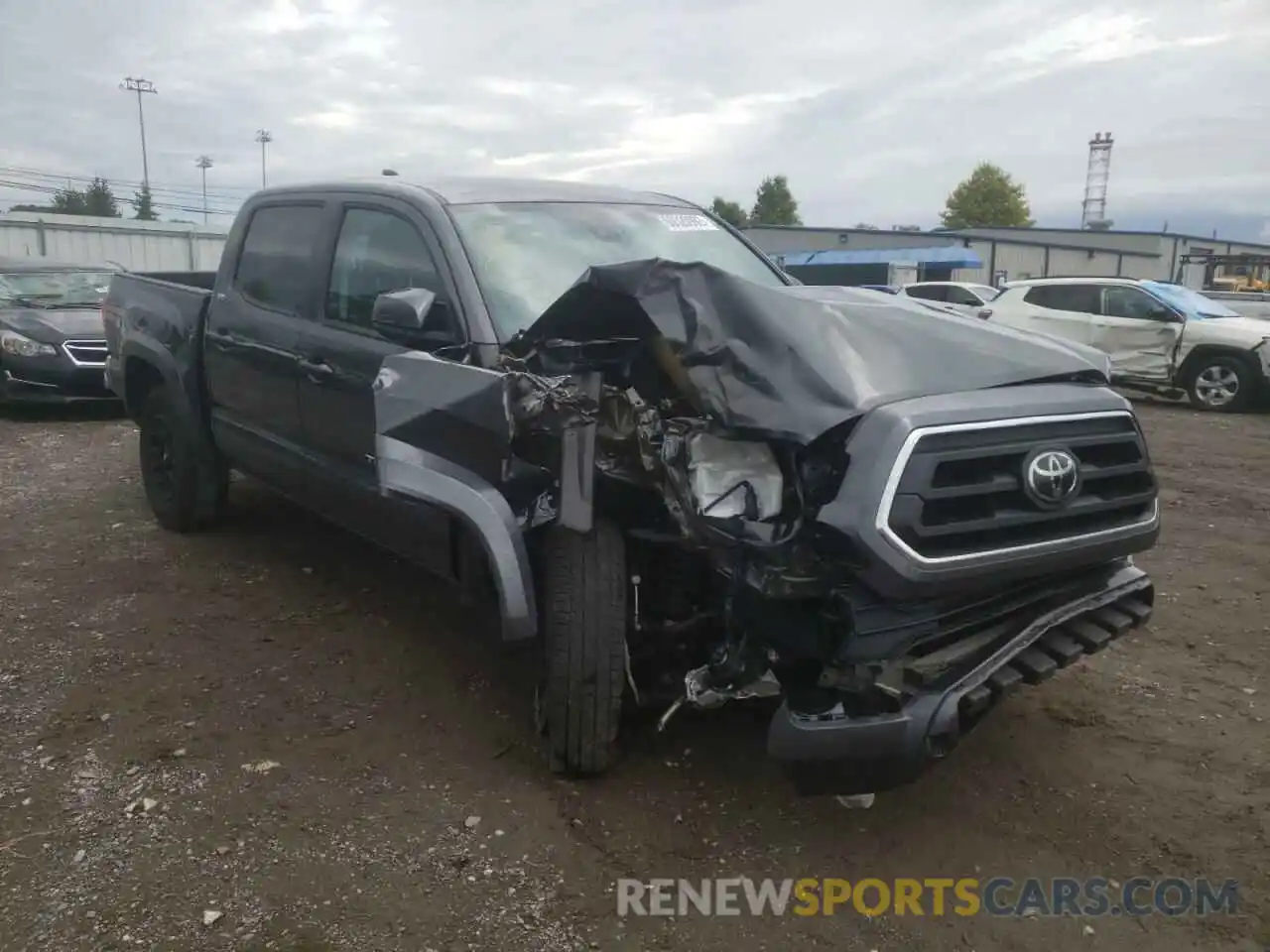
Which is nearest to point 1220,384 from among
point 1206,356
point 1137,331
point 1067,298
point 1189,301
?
point 1206,356

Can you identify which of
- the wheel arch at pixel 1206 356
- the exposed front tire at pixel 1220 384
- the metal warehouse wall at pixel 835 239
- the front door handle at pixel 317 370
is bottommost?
the exposed front tire at pixel 1220 384

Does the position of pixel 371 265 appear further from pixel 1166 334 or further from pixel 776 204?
pixel 776 204

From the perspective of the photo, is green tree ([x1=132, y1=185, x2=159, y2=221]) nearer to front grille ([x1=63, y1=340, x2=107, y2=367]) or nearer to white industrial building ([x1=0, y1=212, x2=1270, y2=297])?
white industrial building ([x1=0, y1=212, x2=1270, y2=297])

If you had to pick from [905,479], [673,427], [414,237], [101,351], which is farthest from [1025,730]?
[101,351]

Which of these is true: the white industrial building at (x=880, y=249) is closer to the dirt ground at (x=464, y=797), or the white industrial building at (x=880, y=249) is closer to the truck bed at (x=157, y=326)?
the truck bed at (x=157, y=326)

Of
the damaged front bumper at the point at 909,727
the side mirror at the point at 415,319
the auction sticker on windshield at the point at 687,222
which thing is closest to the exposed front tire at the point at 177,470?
the side mirror at the point at 415,319

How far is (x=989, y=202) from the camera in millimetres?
63969

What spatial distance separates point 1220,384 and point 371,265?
1109 cm

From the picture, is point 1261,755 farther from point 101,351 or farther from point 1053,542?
point 101,351

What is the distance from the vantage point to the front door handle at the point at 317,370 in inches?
159

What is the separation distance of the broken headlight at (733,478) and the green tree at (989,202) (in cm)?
6535

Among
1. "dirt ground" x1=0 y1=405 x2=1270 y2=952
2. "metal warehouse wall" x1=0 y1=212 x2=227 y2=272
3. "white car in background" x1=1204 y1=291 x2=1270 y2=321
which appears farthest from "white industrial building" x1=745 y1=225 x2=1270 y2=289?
"dirt ground" x1=0 y1=405 x2=1270 y2=952

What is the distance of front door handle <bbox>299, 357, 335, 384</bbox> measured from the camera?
405 centimetres

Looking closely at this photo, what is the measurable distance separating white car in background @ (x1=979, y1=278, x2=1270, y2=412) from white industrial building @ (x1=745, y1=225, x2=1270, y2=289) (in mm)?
23915
